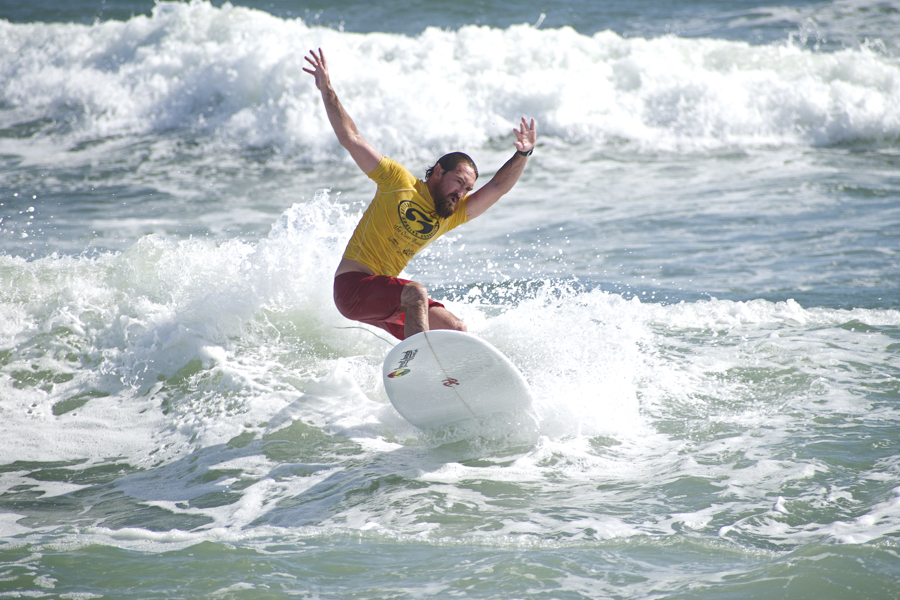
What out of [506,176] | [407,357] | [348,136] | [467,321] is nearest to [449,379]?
[407,357]

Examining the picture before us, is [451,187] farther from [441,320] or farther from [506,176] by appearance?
[441,320]

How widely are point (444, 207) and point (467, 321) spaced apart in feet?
6.39

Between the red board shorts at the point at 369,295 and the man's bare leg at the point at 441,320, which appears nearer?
the red board shorts at the point at 369,295

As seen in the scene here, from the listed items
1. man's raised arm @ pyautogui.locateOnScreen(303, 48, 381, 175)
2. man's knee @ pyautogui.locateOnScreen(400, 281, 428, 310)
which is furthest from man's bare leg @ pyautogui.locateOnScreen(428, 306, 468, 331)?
man's raised arm @ pyautogui.locateOnScreen(303, 48, 381, 175)

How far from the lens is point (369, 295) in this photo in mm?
4391

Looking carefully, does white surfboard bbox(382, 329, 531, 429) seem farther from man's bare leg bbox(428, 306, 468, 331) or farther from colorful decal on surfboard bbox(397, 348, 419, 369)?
man's bare leg bbox(428, 306, 468, 331)

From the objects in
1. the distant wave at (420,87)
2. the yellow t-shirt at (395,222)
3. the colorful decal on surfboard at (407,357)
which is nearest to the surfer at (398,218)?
the yellow t-shirt at (395,222)

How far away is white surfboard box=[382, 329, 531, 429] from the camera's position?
13.4 ft

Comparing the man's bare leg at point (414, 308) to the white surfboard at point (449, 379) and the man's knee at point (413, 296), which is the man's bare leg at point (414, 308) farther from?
the white surfboard at point (449, 379)

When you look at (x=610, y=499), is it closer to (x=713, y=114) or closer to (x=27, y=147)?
(x=713, y=114)

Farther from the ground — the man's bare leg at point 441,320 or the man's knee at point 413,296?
the man's knee at point 413,296

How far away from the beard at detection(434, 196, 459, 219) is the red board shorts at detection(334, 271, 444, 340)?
1.69 feet

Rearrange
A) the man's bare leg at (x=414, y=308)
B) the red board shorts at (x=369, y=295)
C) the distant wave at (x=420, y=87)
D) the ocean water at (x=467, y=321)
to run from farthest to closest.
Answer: the distant wave at (x=420, y=87) → the red board shorts at (x=369, y=295) → the man's bare leg at (x=414, y=308) → the ocean water at (x=467, y=321)

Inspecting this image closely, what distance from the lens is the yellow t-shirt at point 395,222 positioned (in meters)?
4.46
